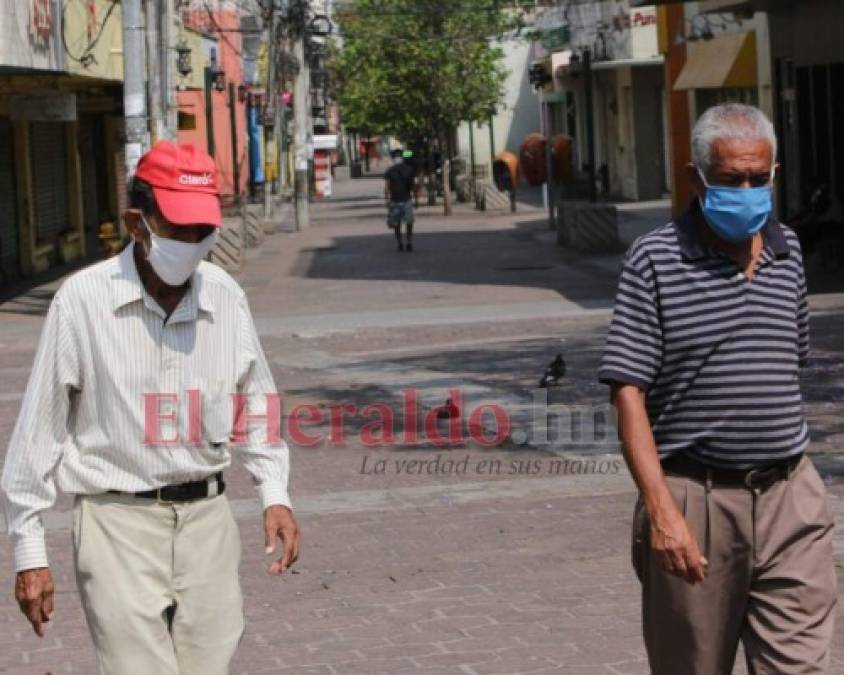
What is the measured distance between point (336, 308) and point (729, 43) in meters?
10.2

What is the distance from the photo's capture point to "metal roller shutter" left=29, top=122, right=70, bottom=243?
32.0 meters

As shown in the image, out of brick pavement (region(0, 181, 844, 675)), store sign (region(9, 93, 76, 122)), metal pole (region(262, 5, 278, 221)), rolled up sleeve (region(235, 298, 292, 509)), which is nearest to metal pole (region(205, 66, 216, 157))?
metal pole (region(262, 5, 278, 221))

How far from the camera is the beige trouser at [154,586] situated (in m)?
4.57

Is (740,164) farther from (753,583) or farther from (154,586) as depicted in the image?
(154,586)

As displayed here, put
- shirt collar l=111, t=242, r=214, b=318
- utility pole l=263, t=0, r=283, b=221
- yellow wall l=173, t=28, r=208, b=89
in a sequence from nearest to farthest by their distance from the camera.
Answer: shirt collar l=111, t=242, r=214, b=318, yellow wall l=173, t=28, r=208, b=89, utility pole l=263, t=0, r=283, b=221

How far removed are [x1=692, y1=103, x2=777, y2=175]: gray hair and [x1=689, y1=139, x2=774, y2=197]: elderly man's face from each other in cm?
1

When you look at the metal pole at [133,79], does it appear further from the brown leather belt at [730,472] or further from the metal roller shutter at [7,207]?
the brown leather belt at [730,472]

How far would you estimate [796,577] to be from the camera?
181 inches

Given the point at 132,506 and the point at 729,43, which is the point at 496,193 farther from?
the point at 132,506

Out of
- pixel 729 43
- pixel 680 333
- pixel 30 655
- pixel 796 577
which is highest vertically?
Result: pixel 729 43

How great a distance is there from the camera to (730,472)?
4633 mm

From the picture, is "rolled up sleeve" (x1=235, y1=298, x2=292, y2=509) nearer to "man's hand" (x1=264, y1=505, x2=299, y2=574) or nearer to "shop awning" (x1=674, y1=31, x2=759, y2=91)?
"man's hand" (x1=264, y1=505, x2=299, y2=574)

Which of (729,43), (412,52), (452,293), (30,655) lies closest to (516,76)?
(412,52)

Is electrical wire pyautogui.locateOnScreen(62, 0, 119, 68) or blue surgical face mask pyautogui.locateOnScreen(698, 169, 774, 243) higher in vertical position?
electrical wire pyautogui.locateOnScreen(62, 0, 119, 68)
